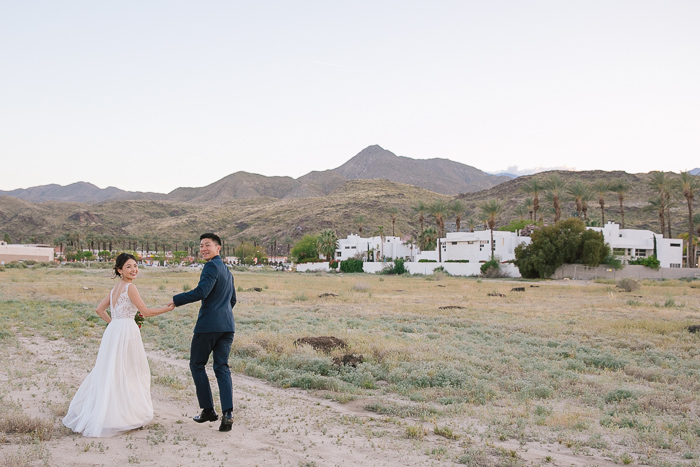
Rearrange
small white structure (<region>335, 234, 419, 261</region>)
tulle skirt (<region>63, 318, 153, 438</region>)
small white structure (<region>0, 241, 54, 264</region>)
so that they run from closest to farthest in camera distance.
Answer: tulle skirt (<region>63, 318, 153, 438</region>) → small white structure (<region>335, 234, 419, 261</region>) → small white structure (<region>0, 241, 54, 264</region>)

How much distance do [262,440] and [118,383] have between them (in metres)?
1.82

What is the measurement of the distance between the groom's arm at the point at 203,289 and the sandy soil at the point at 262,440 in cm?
158

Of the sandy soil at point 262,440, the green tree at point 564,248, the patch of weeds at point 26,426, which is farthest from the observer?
the green tree at point 564,248

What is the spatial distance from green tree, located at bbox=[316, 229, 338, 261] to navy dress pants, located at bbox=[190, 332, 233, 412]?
300 ft

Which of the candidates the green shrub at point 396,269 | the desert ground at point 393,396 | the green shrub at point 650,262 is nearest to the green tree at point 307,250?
the green shrub at point 396,269

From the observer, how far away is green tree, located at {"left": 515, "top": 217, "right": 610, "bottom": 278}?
58.5 meters

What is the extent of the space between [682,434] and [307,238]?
104807 millimetres

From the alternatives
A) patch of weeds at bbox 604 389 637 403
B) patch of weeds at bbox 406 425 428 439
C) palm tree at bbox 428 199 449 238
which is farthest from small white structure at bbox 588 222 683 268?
patch of weeds at bbox 406 425 428 439

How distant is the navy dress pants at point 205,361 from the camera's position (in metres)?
6.53

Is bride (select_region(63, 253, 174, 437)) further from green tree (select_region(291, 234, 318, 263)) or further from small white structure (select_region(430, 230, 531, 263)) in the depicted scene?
green tree (select_region(291, 234, 318, 263))

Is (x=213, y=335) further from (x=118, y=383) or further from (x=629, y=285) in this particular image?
(x=629, y=285)

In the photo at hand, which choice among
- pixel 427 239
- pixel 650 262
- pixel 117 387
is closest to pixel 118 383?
pixel 117 387

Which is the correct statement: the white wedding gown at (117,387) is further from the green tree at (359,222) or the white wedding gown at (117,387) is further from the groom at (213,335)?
the green tree at (359,222)

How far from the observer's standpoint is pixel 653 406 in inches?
327
